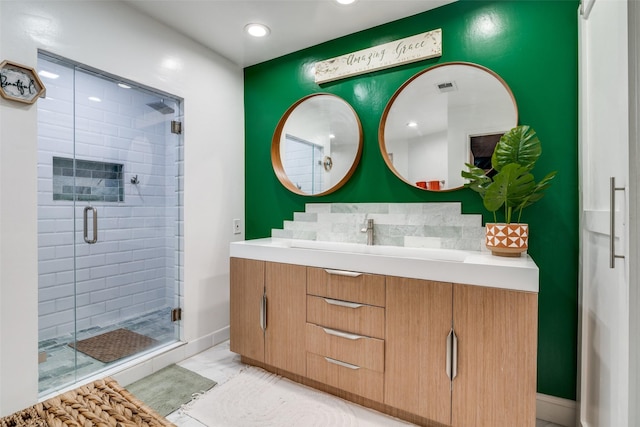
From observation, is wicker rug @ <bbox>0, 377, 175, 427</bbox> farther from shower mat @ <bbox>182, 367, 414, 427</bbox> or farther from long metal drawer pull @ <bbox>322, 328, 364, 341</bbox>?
long metal drawer pull @ <bbox>322, 328, 364, 341</bbox>

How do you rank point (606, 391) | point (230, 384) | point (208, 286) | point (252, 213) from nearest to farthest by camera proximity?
point (606, 391), point (230, 384), point (208, 286), point (252, 213)

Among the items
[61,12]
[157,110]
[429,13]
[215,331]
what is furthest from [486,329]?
[61,12]

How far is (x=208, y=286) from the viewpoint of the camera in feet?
8.48

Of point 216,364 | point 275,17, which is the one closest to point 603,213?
point 275,17

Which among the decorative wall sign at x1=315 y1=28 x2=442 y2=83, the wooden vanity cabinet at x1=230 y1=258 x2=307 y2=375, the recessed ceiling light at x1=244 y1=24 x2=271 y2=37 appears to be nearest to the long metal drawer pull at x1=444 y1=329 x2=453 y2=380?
the wooden vanity cabinet at x1=230 y1=258 x2=307 y2=375

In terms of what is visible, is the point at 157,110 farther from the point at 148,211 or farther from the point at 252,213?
the point at 252,213

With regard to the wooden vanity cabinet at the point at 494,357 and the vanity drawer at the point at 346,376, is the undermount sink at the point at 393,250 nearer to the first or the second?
the wooden vanity cabinet at the point at 494,357

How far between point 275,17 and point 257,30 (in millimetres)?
210

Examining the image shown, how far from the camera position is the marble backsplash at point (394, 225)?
194cm

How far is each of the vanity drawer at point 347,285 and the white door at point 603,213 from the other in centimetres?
90

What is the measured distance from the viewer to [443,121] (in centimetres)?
199

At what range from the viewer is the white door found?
916 mm

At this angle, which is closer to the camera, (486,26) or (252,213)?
(486,26)

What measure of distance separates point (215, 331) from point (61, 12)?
2.36 meters
